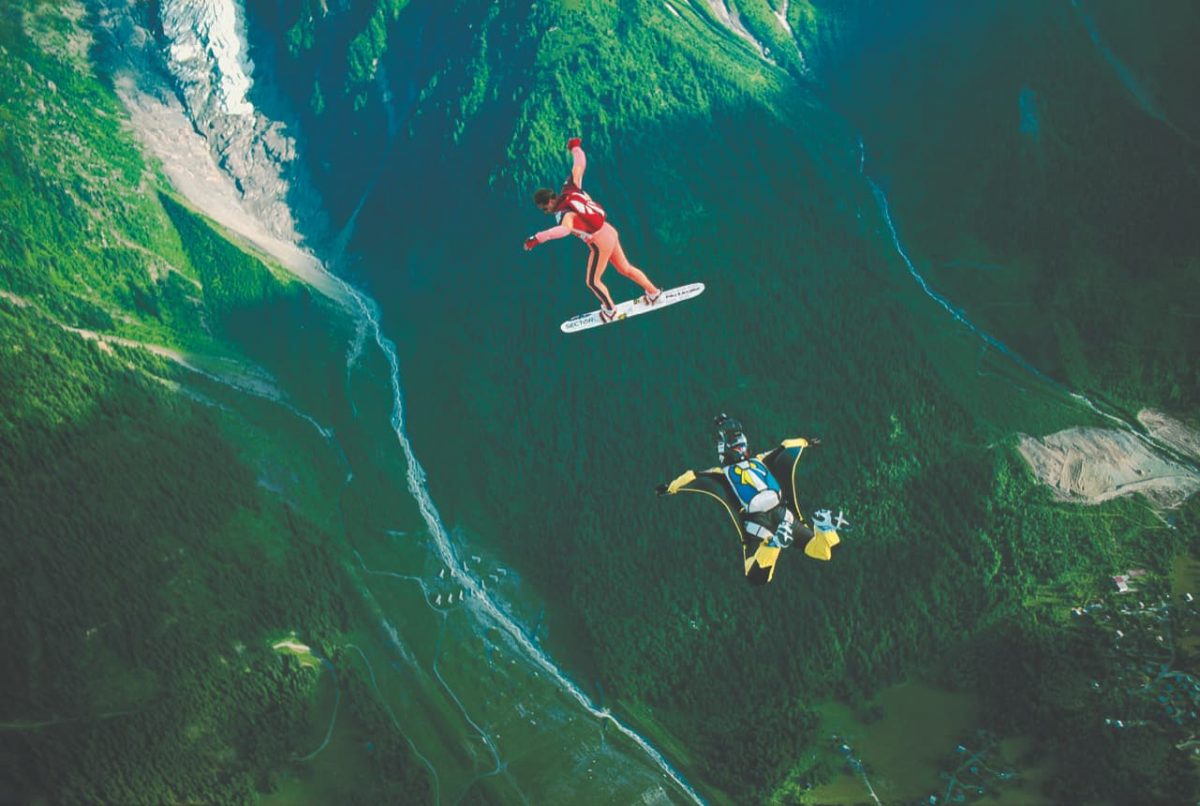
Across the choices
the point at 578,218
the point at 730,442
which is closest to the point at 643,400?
the point at 578,218

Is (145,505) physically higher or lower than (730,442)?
higher

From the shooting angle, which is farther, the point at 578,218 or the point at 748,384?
the point at 748,384

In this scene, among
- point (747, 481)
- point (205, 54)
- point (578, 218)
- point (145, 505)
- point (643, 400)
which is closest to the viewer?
point (747, 481)

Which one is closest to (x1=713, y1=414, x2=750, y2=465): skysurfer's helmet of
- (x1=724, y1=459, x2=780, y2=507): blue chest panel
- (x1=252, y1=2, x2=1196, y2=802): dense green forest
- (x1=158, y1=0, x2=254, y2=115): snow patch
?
(x1=724, y1=459, x2=780, y2=507): blue chest panel

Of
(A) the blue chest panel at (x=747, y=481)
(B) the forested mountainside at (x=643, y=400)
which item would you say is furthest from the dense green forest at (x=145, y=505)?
(A) the blue chest panel at (x=747, y=481)

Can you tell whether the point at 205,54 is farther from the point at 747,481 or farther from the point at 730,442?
the point at 747,481

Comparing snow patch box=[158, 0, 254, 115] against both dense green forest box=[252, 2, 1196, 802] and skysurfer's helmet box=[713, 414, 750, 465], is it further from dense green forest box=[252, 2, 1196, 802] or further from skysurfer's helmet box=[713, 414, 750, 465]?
skysurfer's helmet box=[713, 414, 750, 465]

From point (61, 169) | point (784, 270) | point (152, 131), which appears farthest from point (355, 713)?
point (152, 131)

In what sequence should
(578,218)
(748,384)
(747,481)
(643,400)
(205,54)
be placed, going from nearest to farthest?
(747,481)
(578,218)
(748,384)
(643,400)
(205,54)
